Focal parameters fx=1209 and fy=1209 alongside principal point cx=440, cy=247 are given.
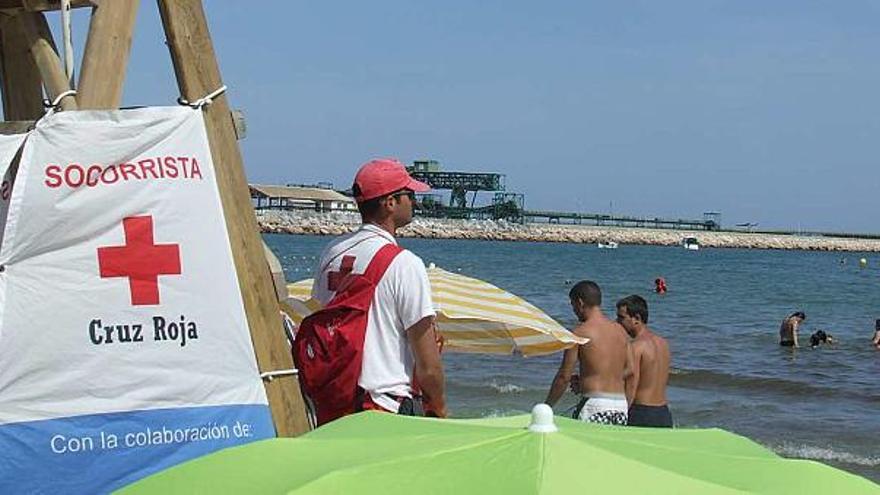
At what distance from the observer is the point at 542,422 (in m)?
2.76

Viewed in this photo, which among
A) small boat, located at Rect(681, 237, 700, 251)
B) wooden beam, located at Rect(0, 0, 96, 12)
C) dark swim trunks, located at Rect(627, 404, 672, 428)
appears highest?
wooden beam, located at Rect(0, 0, 96, 12)

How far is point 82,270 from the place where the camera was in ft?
13.3

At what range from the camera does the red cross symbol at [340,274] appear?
4.34 meters

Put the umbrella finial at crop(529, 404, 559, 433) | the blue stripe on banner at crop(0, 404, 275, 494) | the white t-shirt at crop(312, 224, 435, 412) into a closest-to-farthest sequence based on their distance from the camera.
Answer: the umbrella finial at crop(529, 404, 559, 433) → the blue stripe on banner at crop(0, 404, 275, 494) → the white t-shirt at crop(312, 224, 435, 412)

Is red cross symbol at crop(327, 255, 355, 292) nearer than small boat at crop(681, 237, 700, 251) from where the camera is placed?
Yes

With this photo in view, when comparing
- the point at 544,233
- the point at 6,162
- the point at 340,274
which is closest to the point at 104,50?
the point at 6,162

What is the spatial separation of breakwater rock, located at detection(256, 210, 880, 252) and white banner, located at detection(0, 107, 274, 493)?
94728 millimetres

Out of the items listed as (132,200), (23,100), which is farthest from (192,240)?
(23,100)

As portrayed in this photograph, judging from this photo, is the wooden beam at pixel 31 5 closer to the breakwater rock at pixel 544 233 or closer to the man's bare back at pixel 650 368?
the man's bare back at pixel 650 368

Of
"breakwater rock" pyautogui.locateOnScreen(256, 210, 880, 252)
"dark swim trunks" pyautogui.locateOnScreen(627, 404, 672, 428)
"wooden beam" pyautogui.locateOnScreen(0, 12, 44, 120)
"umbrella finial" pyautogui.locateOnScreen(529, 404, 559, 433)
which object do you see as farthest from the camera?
"breakwater rock" pyautogui.locateOnScreen(256, 210, 880, 252)

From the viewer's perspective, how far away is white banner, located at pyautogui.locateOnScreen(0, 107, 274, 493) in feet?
13.1

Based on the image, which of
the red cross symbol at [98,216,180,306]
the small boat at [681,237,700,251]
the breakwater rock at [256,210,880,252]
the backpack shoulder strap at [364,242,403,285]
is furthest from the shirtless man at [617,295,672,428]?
the small boat at [681,237,700,251]

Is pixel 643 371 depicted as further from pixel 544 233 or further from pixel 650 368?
pixel 544 233

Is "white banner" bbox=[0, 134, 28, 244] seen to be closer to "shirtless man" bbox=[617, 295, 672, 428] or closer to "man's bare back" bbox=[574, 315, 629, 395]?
"man's bare back" bbox=[574, 315, 629, 395]
